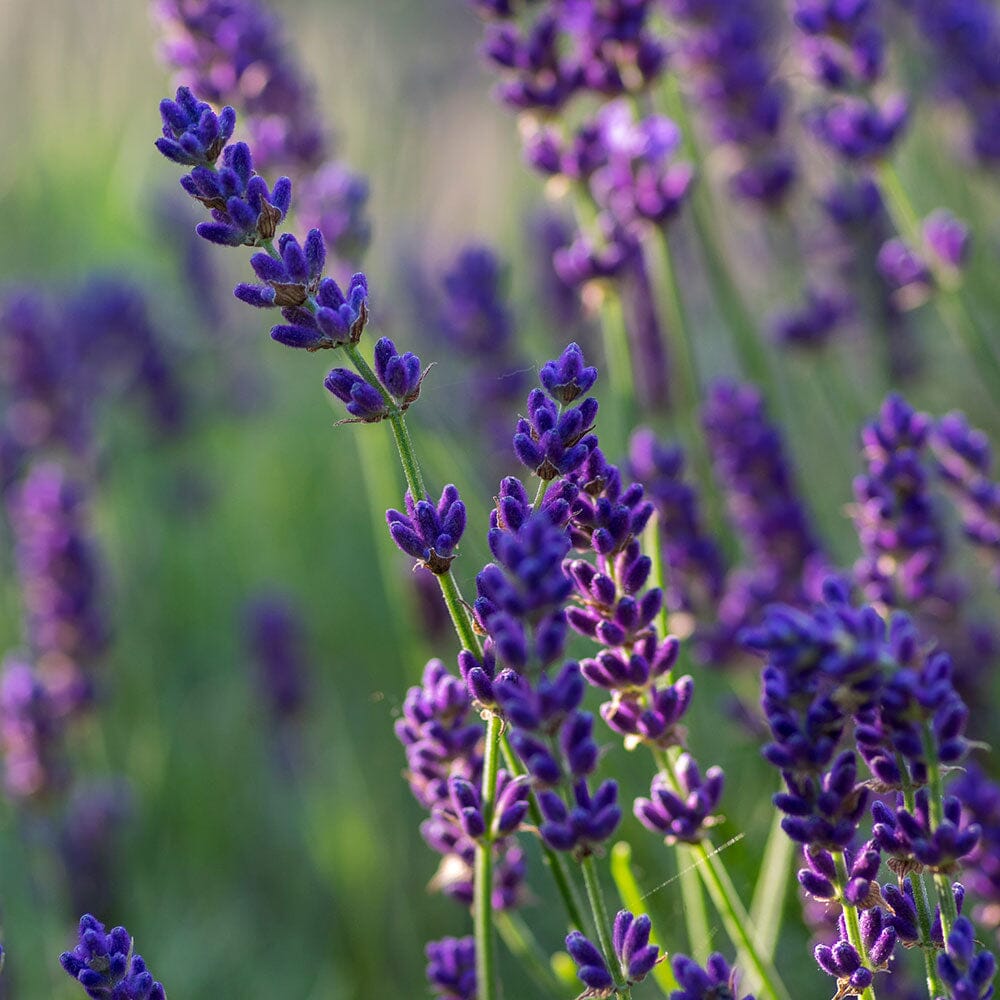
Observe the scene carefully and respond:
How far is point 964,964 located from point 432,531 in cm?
46

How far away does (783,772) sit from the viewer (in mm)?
950

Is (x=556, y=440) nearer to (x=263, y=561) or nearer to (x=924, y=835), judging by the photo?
(x=924, y=835)

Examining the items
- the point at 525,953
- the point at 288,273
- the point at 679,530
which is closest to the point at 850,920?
the point at 525,953

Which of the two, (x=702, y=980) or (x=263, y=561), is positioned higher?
(x=263, y=561)

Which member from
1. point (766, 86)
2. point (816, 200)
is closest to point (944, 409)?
point (816, 200)

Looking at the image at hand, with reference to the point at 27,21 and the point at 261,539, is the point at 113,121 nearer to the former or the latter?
the point at 27,21

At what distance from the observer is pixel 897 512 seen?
55.7 inches

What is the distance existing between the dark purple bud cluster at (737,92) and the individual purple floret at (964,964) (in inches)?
72.9

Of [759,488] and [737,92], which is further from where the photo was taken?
[737,92]

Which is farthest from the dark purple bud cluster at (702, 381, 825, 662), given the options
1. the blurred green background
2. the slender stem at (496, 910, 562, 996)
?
the slender stem at (496, 910, 562, 996)

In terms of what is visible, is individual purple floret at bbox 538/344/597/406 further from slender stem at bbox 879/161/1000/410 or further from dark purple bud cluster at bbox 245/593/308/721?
dark purple bud cluster at bbox 245/593/308/721

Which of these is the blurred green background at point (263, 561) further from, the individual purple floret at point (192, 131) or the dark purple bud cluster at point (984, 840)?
the individual purple floret at point (192, 131)

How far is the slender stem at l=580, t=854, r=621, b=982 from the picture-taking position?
2.99ft

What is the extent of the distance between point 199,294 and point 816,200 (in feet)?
5.53
